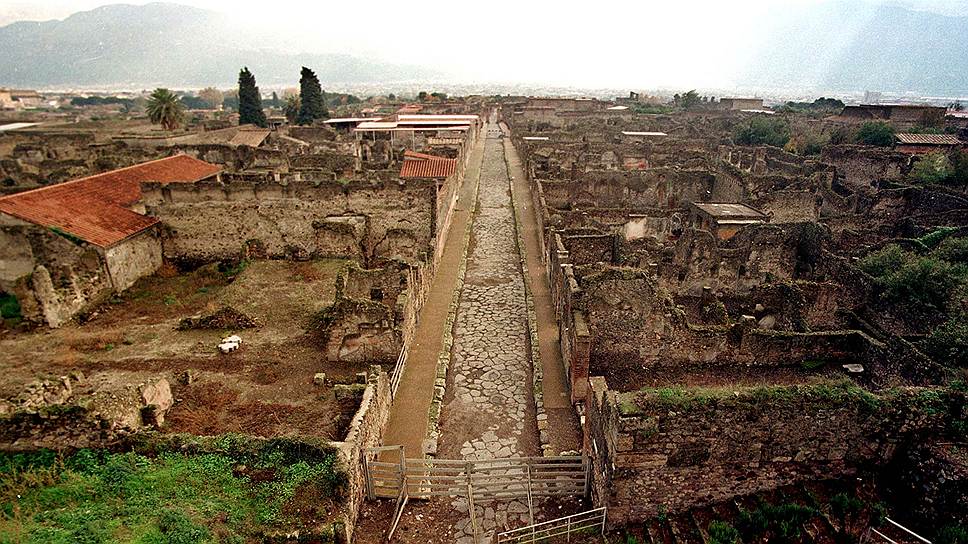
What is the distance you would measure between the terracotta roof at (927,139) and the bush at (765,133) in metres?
9.17

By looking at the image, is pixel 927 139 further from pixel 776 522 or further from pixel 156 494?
pixel 156 494

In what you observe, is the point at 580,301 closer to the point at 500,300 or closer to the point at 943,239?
the point at 500,300

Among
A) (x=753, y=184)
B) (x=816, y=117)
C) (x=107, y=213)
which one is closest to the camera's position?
(x=107, y=213)

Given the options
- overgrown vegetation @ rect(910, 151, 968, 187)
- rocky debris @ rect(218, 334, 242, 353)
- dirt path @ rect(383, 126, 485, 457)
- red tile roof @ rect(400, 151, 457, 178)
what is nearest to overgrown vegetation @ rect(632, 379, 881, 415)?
dirt path @ rect(383, 126, 485, 457)

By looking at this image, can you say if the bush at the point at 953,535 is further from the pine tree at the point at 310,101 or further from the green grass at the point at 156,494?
the pine tree at the point at 310,101

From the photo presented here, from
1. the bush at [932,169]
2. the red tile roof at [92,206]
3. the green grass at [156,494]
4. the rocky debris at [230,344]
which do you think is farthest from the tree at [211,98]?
the green grass at [156,494]

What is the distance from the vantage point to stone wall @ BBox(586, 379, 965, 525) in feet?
26.0

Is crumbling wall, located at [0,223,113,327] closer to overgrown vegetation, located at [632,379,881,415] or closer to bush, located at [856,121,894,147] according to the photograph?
overgrown vegetation, located at [632,379,881,415]

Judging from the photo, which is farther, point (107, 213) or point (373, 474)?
point (107, 213)

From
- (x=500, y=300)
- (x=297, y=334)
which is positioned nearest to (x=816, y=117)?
(x=500, y=300)

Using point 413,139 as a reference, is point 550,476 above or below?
below

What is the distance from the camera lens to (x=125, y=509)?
809 centimetres

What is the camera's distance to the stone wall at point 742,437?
7.91 m

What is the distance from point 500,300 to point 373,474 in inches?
379
